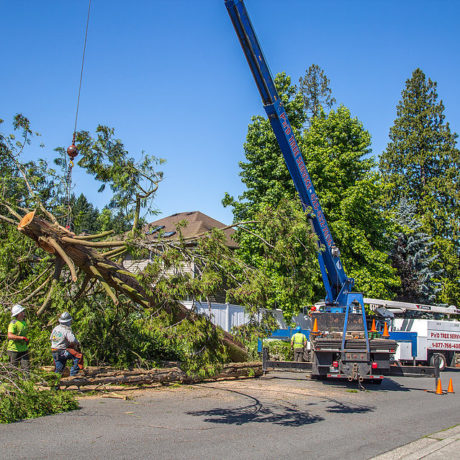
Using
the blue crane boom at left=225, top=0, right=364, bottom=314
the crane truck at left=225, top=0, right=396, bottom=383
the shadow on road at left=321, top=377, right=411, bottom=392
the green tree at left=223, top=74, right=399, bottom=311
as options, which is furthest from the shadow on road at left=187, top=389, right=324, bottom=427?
the green tree at left=223, top=74, right=399, bottom=311

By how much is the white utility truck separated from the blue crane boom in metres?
4.29

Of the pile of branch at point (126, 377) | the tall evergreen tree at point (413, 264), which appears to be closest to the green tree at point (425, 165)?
the tall evergreen tree at point (413, 264)

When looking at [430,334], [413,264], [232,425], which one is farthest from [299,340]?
[413,264]

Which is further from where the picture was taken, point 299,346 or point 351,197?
point 351,197

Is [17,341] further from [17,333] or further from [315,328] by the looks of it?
[315,328]

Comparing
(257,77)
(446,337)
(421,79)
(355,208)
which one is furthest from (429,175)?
(257,77)

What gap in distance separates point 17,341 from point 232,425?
154 inches

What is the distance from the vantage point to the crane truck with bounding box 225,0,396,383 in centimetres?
1070

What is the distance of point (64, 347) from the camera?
28.6 feet

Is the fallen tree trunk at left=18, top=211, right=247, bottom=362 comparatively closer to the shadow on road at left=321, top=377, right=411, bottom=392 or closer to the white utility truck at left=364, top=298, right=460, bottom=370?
the shadow on road at left=321, top=377, right=411, bottom=392

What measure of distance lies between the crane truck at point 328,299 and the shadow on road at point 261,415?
2749mm

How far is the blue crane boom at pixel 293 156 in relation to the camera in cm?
1040

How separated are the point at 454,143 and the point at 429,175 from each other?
3.20m

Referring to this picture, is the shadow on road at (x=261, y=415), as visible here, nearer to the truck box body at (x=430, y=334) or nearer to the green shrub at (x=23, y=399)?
the green shrub at (x=23, y=399)
